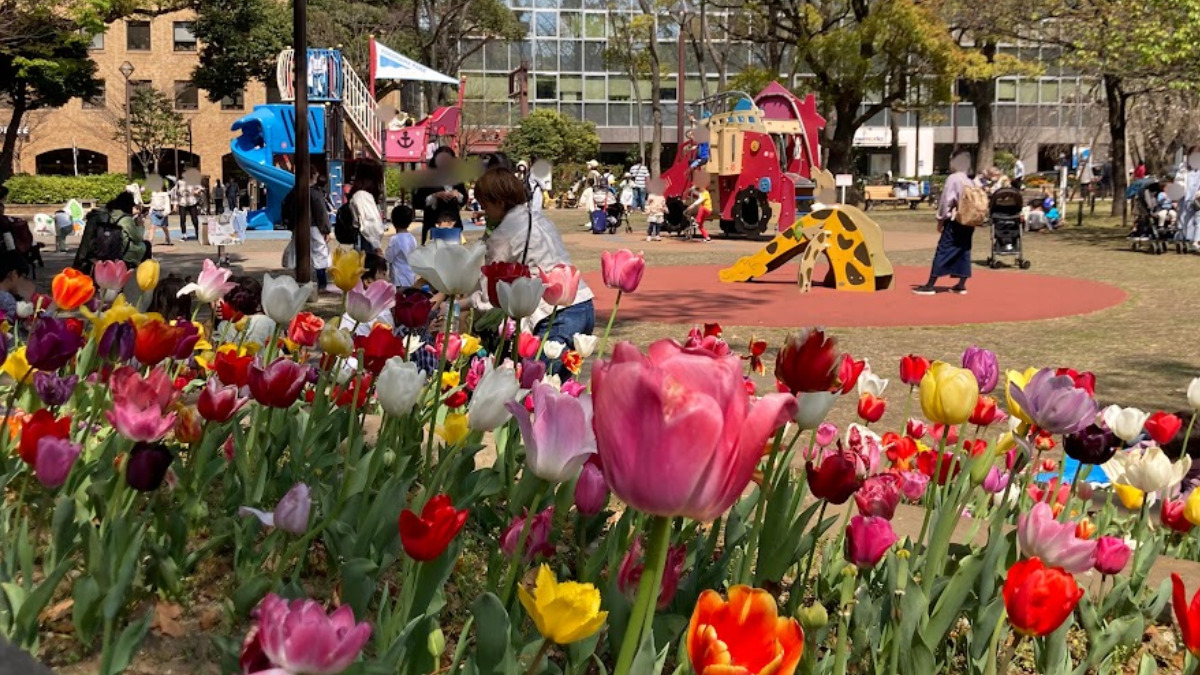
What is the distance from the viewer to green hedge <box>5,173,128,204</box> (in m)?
43.2

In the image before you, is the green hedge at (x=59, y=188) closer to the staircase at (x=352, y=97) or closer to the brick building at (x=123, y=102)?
the brick building at (x=123, y=102)

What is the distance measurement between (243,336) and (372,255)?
8819mm

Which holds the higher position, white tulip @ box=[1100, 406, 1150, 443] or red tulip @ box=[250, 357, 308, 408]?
red tulip @ box=[250, 357, 308, 408]

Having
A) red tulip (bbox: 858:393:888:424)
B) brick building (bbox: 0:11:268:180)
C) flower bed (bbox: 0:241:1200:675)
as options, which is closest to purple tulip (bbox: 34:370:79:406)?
flower bed (bbox: 0:241:1200:675)

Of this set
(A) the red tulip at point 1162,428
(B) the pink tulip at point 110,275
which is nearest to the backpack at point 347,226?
(B) the pink tulip at point 110,275

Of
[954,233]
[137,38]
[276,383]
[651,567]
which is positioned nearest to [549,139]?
[137,38]

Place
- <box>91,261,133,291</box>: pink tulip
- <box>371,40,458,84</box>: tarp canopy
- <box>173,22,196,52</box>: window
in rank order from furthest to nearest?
<box>173,22,196,52</box>: window → <box>371,40,458,84</box>: tarp canopy → <box>91,261,133,291</box>: pink tulip

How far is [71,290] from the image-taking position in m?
3.16

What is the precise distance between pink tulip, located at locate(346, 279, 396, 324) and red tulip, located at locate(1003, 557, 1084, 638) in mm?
1599

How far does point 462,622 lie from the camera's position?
102 inches

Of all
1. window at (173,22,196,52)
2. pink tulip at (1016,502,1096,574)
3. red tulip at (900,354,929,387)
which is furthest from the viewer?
window at (173,22,196,52)

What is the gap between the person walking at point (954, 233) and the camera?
1402 cm

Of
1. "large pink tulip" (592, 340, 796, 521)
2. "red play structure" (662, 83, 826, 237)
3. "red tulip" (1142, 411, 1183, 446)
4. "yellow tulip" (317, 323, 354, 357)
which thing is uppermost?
"red play structure" (662, 83, 826, 237)

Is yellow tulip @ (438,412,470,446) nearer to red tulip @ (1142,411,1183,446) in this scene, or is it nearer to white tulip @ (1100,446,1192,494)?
white tulip @ (1100,446,1192,494)
